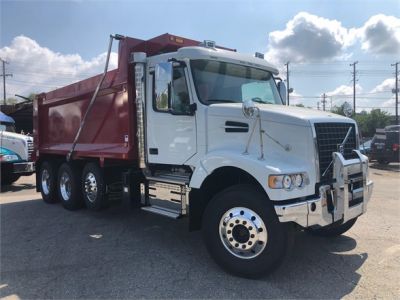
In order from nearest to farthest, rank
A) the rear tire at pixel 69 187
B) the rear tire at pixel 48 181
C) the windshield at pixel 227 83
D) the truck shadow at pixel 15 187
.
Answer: the windshield at pixel 227 83 < the rear tire at pixel 69 187 < the rear tire at pixel 48 181 < the truck shadow at pixel 15 187

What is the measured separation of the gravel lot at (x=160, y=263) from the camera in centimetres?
421

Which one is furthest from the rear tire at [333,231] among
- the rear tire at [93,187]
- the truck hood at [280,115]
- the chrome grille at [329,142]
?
the rear tire at [93,187]

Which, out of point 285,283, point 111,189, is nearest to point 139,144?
point 111,189

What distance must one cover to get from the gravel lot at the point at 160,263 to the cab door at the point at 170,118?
136 cm

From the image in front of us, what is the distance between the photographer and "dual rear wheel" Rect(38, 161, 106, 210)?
24.4ft

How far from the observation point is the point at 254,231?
4.39 m

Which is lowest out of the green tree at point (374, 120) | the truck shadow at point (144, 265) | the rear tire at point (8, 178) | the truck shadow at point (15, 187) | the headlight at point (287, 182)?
the truck shadow at point (144, 265)

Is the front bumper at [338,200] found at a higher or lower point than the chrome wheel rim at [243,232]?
higher

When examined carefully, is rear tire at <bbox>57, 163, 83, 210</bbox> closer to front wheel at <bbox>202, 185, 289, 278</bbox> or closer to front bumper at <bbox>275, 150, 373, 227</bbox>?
front wheel at <bbox>202, 185, 289, 278</bbox>

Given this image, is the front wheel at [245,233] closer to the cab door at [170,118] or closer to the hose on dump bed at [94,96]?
the cab door at [170,118]

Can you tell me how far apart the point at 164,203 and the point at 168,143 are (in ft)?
3.00

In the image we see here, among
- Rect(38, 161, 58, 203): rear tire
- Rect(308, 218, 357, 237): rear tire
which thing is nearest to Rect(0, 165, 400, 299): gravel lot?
Rect(308, 218, 357, 237): rear tire

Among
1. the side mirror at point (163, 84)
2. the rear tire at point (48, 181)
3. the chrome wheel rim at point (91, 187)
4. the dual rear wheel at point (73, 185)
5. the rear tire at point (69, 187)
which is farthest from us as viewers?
the rear tire at point (48, 181)

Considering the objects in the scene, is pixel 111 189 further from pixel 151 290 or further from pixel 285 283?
pixel 285 283
